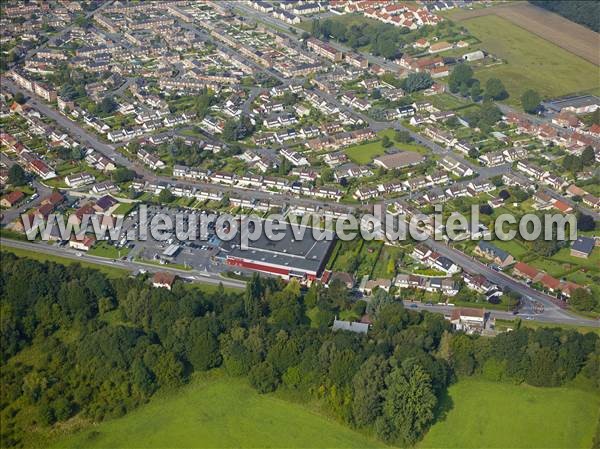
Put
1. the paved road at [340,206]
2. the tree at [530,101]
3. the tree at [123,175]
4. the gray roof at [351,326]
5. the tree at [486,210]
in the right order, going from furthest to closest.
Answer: the tree at [530,101] → the tree at [123,175] → the tree at [486,210] → the paved road at [340,206] → the gray roof at [351,326]

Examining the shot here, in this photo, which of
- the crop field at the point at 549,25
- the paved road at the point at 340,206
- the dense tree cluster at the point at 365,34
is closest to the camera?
the paved road at the point at 340,206

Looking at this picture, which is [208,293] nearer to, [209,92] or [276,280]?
[276,280]

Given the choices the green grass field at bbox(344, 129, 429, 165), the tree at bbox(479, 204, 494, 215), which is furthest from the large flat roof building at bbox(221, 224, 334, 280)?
the green grass field at bbox(344, 129, 429, 165)

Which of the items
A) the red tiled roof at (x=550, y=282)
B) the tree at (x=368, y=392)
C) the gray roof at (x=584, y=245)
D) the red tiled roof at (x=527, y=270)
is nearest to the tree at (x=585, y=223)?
the gray roof at (x=584, y=245)

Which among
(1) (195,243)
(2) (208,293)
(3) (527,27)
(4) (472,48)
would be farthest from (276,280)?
(3) (527,27)

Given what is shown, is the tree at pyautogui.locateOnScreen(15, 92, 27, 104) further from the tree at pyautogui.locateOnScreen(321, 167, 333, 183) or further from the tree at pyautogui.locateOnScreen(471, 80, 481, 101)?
the tree at pyautogui.locateOnScreen(471, 80, 481, 101)

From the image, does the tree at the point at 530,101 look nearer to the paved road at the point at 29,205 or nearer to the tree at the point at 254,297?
the tree at the point at 254,297

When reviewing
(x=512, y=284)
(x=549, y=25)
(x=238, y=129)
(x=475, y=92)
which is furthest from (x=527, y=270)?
(x=549, y=25)
